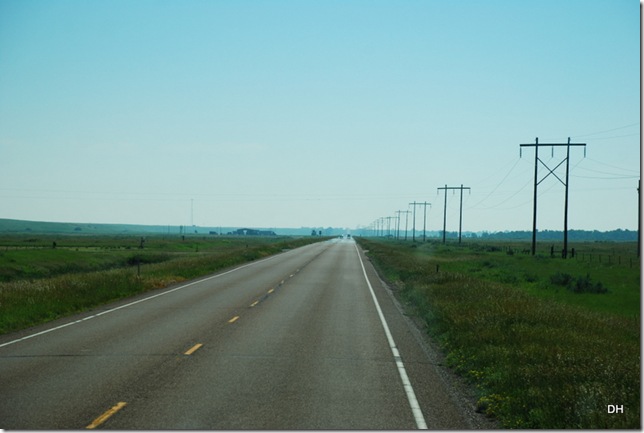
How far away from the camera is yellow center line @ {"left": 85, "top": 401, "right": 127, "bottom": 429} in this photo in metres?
8.54

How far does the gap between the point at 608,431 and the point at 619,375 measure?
2658mm

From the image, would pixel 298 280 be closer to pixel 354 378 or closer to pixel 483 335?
pixel 483 335

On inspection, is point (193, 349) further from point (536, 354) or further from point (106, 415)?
point (536, 354)

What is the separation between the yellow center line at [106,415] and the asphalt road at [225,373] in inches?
0.5

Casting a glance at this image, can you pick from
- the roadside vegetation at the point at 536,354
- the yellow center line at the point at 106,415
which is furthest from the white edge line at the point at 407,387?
the yellow center line at the point at 106,415

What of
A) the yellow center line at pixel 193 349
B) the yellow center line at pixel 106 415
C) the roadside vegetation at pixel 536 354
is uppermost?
the roadside vegetation at pixel 536 354

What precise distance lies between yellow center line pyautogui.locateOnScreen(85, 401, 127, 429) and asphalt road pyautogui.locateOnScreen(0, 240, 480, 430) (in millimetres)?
13

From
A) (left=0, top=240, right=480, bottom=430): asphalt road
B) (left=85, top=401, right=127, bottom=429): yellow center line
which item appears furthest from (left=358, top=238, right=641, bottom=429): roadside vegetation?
(left=85, top=401, right=127, bottom=429): yellow center line

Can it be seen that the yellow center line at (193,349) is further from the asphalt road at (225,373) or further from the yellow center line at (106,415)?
the yellow center line at (106,415)

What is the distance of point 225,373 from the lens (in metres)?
A: 12.0

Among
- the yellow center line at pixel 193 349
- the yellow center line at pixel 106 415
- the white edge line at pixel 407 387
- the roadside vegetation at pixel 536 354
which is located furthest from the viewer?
the yellow center line at pixel 193 349

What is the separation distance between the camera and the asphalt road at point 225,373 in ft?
29.7

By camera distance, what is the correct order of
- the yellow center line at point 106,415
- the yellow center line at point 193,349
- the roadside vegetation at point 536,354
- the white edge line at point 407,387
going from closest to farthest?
1. the yellow center line at point 106,415
2. the roadside vegetation at point 536,354
3. the white edge line at point 407,387
4. the yellow center line at point 193,349

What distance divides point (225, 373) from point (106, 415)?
3.24m
